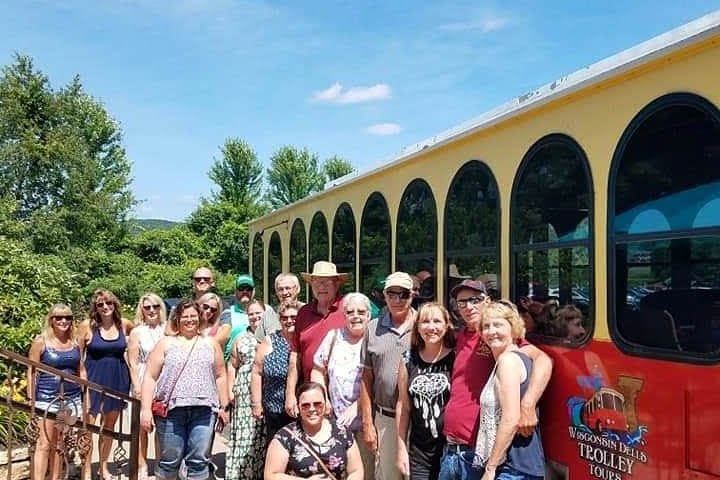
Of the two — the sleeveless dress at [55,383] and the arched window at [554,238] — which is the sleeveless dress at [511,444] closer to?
the arched window at [554,238]

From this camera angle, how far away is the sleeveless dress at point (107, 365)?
5.87 metres

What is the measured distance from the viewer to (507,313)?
11.3 feet

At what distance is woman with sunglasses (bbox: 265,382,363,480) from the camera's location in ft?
12.5

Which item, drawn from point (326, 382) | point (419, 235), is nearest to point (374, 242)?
point (419, 235)

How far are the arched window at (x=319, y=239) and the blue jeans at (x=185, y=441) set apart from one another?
134 inches

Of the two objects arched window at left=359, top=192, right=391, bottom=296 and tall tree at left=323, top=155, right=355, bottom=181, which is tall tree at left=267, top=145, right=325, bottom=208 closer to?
tall tree at left=323, top=155, right=355, bottom=181

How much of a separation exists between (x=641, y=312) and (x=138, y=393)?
411cm

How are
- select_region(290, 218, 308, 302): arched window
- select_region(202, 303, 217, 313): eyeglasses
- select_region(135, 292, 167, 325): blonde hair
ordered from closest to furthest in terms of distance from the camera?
select_region(202, 303, 217, 313): eyeglasses → select_region(135, 292, 167, 325): blonde hair → select_region(290, 218, 308, 302): arched window

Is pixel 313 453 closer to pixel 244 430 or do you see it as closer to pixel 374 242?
pixel 244 430

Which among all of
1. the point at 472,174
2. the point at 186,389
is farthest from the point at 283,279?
the point at 472,174

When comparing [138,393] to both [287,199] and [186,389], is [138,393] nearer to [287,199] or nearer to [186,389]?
[186,389]

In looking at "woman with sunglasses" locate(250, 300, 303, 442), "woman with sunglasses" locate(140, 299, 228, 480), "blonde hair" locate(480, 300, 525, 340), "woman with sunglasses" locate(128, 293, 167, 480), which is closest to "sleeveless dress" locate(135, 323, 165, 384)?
"woman with sunglasses" locate(128, 293, 167, 480)

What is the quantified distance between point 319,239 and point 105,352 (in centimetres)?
323

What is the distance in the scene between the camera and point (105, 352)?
588 cm
